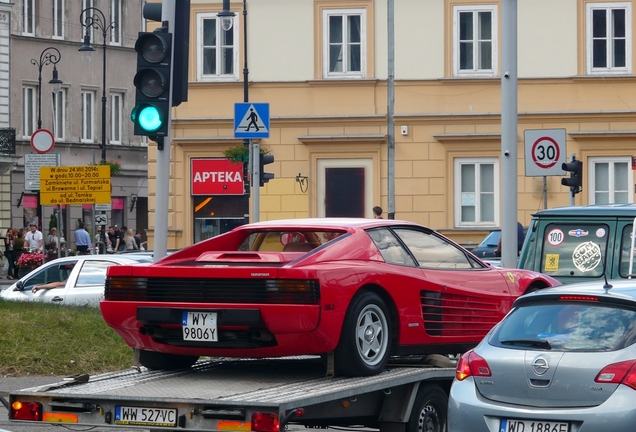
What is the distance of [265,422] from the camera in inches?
287

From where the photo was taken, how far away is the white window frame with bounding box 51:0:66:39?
62.9 m

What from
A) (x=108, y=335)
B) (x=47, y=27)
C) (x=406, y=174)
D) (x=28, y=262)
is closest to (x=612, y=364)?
(x=108, y=335)

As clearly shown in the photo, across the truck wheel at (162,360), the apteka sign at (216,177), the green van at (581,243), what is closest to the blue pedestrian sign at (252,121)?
the green van at (581,243)

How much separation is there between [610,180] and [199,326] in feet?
82.1

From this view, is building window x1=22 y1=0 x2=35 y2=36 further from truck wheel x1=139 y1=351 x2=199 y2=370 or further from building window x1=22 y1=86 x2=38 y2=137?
truck wheel x1=139 y1=351 x2=199 y2=370

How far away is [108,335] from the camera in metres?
15.1

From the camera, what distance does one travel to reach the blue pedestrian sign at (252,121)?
21156 millimetres

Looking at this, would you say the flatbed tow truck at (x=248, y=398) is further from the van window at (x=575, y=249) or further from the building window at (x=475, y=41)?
the building window at (x=475, y=41)

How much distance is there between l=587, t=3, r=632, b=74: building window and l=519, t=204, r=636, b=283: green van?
18.8m

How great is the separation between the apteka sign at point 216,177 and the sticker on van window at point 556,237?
19827 millimetres

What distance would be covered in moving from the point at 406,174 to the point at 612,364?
2568 centimetres

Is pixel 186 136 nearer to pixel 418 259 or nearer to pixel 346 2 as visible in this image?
pixel 346 2

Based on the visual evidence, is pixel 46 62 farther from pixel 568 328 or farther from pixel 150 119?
pixel 568 328

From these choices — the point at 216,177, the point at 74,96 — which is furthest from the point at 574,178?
the point at 74,96
